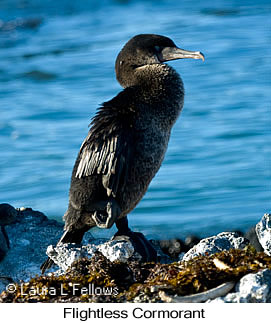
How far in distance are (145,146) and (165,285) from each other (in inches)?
60.8

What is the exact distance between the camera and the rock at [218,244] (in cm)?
542

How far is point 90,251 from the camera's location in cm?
542

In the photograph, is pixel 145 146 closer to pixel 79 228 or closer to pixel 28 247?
pixel 79 228

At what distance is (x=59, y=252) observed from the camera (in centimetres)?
551

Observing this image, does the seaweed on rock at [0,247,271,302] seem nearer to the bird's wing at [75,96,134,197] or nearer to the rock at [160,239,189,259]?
the bird's wing at [75,96,134,197]

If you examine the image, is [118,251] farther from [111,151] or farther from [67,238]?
[67,238]

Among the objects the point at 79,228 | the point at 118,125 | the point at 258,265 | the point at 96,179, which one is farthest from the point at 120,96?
the point at 258,265

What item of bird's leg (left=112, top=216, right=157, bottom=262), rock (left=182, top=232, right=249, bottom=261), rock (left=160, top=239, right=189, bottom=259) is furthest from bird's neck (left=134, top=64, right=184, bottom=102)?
rock (left=160, top=239, right=189, bottom=259)

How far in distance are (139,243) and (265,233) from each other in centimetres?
102

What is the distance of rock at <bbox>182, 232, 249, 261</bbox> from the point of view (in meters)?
5.42

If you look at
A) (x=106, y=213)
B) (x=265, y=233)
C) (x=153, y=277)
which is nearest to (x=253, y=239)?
(x=265, y=233)

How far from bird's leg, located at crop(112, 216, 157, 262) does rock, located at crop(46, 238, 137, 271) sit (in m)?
0.16

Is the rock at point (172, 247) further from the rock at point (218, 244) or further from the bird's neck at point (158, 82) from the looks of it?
the bird's neck at point (158, 82)

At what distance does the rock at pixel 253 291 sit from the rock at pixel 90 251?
113 centimetres
